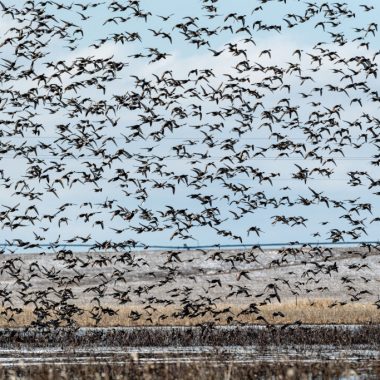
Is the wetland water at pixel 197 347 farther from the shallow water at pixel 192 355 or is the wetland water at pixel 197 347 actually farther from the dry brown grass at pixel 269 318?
the dry brown grass at pixel 269 318

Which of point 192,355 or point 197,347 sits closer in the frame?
point 192,355

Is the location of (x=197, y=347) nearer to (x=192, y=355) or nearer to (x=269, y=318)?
(x=192, y=355)

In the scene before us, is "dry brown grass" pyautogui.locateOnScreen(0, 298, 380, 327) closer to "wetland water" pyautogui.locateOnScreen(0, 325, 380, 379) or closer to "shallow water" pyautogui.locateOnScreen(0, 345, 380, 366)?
"wetland water" pyautogui.locateOnScreen(0, 325, 380, 379)

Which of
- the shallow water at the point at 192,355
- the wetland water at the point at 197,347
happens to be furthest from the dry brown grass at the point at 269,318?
the shallow water at the point at 192,355

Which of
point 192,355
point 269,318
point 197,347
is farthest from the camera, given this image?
point 269,318

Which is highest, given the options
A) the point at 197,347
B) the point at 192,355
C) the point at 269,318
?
the point at 269,318

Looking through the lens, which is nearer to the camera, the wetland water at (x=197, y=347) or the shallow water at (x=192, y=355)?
the wetland water at (x=197, y=347)

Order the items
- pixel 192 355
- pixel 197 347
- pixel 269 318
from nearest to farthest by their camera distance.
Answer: pixel 192 355 → pixel 197 347 → pixel 269 318

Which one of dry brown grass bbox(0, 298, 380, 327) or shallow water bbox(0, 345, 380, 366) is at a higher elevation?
dry brown grass bbox(0, 298, 380, 327)

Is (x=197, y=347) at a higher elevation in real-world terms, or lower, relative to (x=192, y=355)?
higher

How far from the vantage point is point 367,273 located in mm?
93250

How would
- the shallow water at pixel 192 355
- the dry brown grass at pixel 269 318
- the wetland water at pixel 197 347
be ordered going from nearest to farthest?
the wetland water at pixel 197 347, the shallow water at pixel 192 355, the dry brown grass at pixel 269 318

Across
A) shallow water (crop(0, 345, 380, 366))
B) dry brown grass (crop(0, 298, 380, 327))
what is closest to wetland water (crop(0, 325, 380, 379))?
shallow water (crop(0, 345, 380, 366))

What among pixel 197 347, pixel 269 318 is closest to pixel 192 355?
pixel 197 347
